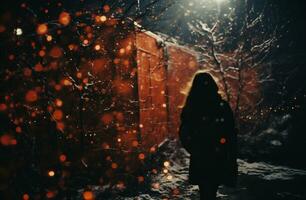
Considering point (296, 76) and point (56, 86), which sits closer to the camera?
point (56, 86)

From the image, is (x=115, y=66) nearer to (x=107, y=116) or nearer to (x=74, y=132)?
(x=107, y=116)

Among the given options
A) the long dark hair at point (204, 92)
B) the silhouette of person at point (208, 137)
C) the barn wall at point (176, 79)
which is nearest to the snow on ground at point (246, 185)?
the silhouette of person at point (208, 137)

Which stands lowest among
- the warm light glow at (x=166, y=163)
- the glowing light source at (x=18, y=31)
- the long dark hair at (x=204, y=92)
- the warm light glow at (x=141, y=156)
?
the warm light glow at (x=166, y=163)

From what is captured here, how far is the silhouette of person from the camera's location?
4.95m

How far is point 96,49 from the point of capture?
28.7ft

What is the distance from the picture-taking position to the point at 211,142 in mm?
4957

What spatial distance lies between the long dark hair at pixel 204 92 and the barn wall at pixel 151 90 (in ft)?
15.5

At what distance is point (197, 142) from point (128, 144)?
5212 mm

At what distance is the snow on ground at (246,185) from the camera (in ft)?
25.8

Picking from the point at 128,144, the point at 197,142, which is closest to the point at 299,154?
the point at 128,144

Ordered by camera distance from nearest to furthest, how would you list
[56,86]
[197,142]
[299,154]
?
[197,142] → [56,86] → [299,154]

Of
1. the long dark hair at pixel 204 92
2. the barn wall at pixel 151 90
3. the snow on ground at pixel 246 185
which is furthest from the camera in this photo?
the barn wall at pixel 151 90

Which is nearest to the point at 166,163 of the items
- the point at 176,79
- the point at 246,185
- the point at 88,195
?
the point at 246,185

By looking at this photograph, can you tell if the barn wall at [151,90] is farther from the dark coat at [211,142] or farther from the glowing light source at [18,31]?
the glowing light source at [18,31]
